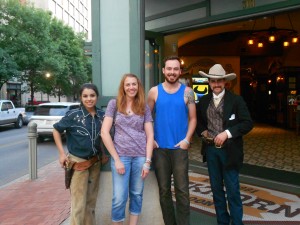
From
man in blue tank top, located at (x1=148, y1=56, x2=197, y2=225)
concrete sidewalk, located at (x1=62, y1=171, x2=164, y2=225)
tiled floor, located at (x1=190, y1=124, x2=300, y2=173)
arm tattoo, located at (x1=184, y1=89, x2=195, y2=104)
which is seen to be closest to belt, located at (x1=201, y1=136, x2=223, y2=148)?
man in blue tank top, located at (x1=148, y1=56, x2=197, y2=225)

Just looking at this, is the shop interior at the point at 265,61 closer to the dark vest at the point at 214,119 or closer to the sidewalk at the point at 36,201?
the sidewalk at the point at 36,201

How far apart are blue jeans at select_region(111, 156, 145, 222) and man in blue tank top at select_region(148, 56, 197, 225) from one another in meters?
0.29

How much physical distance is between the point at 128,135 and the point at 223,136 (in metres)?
1.03

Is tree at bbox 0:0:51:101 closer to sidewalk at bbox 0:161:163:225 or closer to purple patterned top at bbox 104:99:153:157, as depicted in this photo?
sidewalk at bbox 0:161:163:225

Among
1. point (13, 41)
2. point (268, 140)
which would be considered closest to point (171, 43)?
point (268, 140)

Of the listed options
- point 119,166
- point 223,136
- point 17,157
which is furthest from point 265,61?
point 119,166

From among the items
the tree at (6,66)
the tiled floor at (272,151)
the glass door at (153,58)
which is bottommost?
the tiled floor at (272,151)

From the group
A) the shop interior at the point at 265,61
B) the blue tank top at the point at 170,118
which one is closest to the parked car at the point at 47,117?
the shop interior at the point at 265,61

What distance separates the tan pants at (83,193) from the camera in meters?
3.72

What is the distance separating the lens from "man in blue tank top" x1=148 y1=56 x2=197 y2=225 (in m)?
3.81

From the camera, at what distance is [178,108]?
380 centimetres

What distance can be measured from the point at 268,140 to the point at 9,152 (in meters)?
8.81

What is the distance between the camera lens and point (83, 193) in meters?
3.74

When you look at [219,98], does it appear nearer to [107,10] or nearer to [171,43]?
[107,10]
